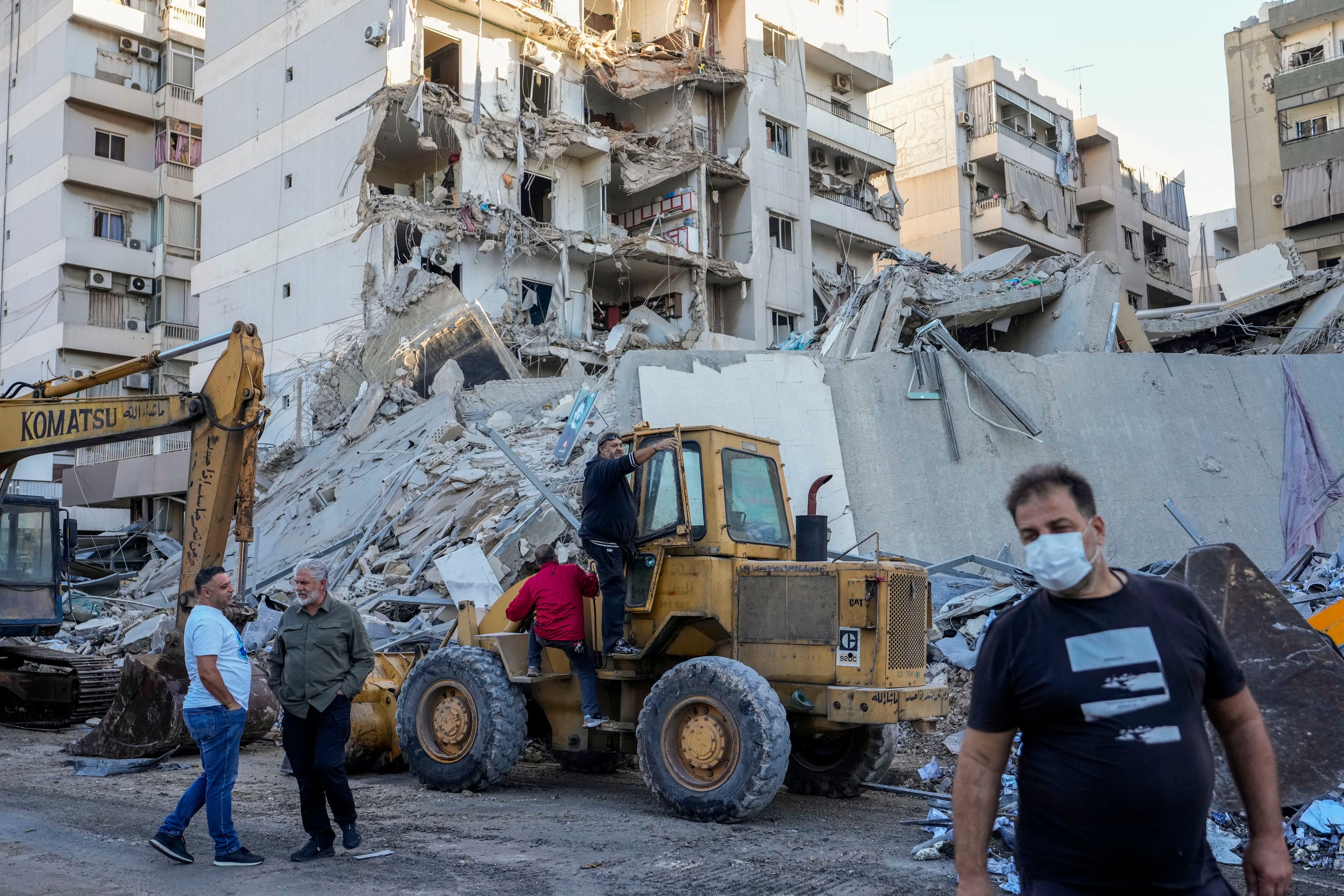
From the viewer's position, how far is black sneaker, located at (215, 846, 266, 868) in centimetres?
617

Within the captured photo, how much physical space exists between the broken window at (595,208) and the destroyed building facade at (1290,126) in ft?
63.8

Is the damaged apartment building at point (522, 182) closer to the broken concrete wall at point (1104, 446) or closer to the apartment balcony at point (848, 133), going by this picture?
the apartment balcony at point (848, 133)

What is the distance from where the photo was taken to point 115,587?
75.4 ft

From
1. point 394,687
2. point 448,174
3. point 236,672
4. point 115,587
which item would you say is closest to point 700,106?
point 448,174

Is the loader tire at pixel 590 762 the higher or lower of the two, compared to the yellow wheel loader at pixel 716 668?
lower

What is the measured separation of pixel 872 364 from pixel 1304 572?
19.2 feet

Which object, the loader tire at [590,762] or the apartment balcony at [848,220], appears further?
the apartment balcony at [848,220]

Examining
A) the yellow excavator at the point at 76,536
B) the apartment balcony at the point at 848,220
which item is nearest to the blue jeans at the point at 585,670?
the yellow excavator at the point at 76,536

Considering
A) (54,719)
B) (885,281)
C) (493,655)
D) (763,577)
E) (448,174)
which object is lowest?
(54,719)

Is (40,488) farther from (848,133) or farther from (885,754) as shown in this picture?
(885,754)

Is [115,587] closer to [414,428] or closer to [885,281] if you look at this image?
[414,428]

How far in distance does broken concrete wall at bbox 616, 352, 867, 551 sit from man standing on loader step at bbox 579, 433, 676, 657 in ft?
23.8

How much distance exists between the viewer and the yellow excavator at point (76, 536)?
32.7 ft

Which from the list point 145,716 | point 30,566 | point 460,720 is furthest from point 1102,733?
point 30,566
